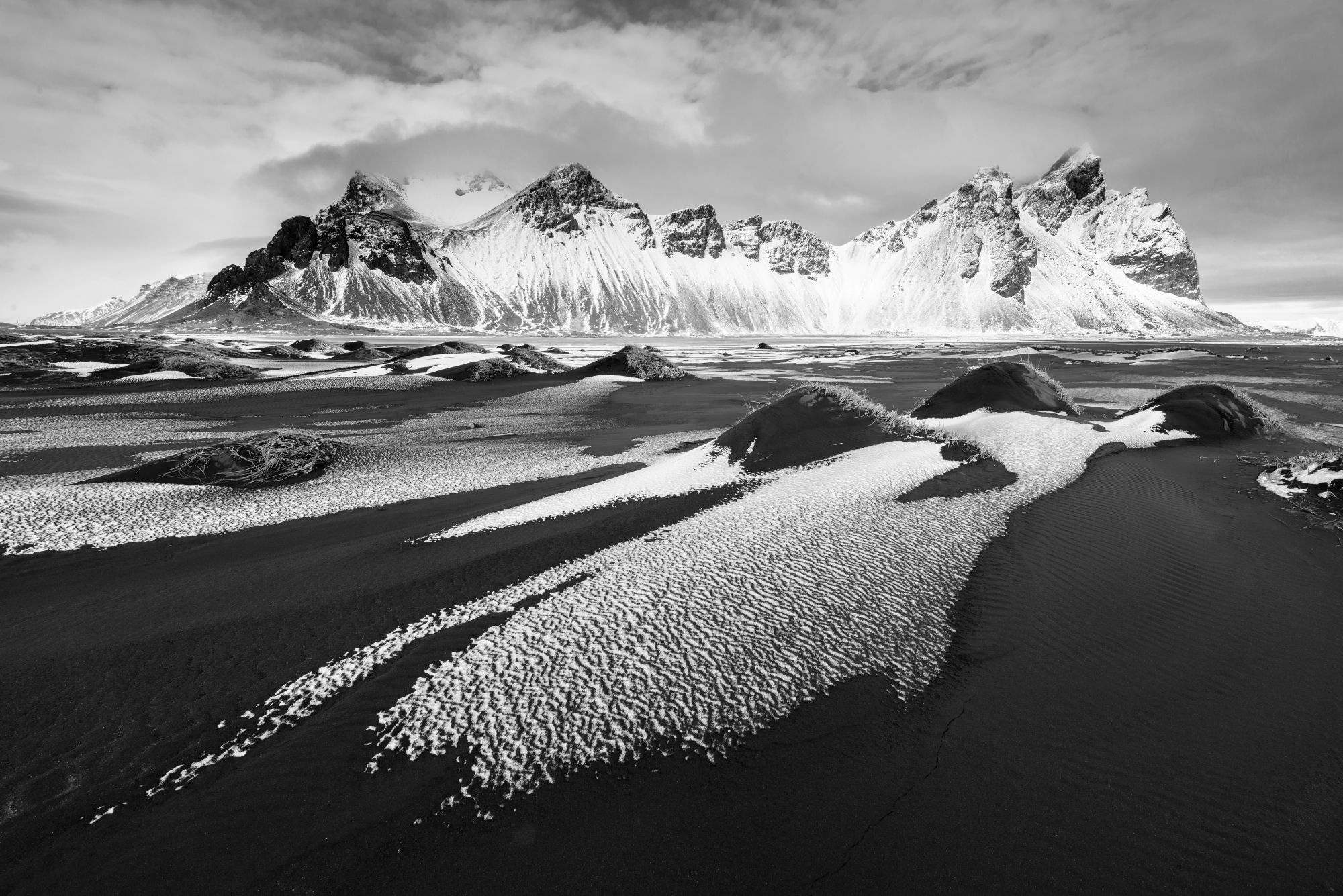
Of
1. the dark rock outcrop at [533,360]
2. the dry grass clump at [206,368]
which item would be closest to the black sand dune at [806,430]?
the dry grass clump at [206,368]

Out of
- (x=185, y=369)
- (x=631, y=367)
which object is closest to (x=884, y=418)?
(x=631, y=367)

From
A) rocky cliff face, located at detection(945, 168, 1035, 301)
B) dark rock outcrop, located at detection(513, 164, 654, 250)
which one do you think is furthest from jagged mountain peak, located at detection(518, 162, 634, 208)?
rocky cliff face, located at detection(945, 168, 1035, 301)

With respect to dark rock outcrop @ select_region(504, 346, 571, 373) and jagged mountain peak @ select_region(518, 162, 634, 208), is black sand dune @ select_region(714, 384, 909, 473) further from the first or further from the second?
jagged mountain peak @ select_region(518, 162, 634, 208)

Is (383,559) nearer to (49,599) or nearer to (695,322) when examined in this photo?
(49,599)

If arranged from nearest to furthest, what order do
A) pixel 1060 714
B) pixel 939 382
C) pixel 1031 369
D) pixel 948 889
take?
pixel 948 889 → pixel 1060 714 → pixel 1031 369 → pixel 939 382

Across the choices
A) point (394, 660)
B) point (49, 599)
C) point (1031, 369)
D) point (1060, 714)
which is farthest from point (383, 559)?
point (1031, 369)
